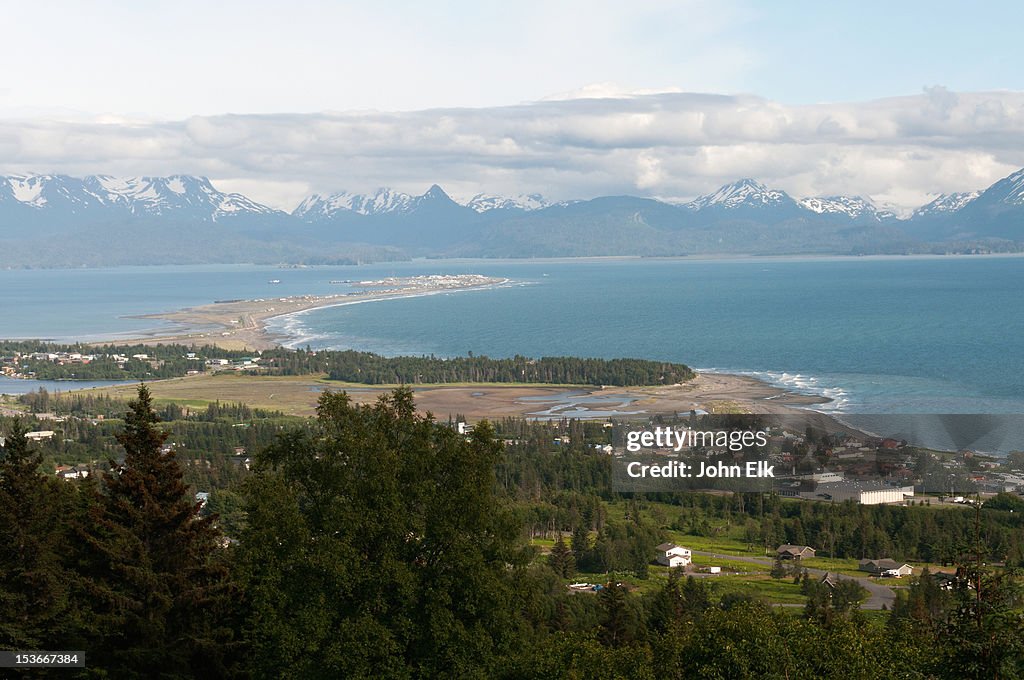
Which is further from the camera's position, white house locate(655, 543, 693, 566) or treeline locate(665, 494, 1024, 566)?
white house locate(655, 543, 693, 566)

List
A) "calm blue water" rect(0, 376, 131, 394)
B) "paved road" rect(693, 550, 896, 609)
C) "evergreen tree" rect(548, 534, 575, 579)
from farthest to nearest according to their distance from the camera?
"calm blue water" rect(0, 376, 131, 394) → "evergreen tree" rect(548, 534, 575, 579) → "paved road" rect(693, 550, 896, 609)

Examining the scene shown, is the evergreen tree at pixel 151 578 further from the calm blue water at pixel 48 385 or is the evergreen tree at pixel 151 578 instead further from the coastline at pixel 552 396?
the calm blue water at pixel 48 385

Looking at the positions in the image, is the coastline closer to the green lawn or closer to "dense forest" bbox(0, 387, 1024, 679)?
the green lawn

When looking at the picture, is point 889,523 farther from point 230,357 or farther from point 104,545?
point 230,357

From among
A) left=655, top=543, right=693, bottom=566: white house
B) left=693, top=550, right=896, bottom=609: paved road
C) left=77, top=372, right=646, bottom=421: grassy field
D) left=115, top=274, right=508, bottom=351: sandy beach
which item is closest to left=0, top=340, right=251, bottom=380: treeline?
left=77, top=372, right=646, bottom=421: grassy field

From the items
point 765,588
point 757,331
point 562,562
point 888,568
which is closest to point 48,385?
point 562,562

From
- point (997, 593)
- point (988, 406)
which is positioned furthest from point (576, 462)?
point (997, 593)
